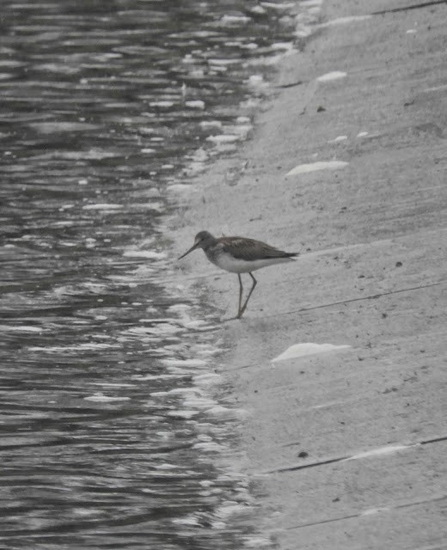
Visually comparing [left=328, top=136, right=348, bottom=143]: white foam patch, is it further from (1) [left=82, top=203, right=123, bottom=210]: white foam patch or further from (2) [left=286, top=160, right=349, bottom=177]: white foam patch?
(1) [left=82, top=203, right=123, bottom=210]: white foam patch

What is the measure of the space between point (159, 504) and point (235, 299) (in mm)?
4117

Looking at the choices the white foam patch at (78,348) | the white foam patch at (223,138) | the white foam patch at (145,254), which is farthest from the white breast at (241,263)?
the white foam patch at (223,138)

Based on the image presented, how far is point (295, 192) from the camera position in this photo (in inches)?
572

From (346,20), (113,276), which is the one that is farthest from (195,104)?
(113,276)

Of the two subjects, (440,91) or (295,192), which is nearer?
(295,192)

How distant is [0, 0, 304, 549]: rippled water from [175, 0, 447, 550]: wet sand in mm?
298

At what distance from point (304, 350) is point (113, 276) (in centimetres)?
283

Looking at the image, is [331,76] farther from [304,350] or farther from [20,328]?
[304,350]

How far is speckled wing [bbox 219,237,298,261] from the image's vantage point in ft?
39.0

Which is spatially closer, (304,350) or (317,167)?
(304,350)

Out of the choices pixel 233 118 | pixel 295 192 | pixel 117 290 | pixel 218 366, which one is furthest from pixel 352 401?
pixel 233 118

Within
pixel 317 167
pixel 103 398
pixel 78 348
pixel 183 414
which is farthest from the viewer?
pixel 317 167

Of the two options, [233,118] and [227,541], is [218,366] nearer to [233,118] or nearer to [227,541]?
[227,541]

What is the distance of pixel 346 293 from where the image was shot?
11766mm
